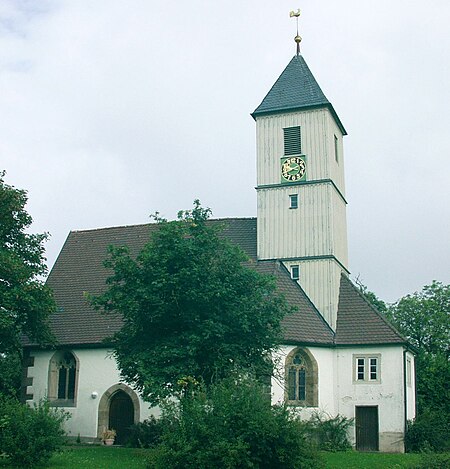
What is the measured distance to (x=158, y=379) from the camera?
25047mm

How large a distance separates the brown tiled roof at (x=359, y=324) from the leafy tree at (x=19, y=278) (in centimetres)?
1273

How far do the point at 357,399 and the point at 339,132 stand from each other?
1387cm

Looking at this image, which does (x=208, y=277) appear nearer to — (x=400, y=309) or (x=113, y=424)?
(x=113, y=424)

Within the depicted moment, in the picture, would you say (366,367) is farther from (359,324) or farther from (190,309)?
(190,309)

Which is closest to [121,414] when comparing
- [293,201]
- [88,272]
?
[88,272]

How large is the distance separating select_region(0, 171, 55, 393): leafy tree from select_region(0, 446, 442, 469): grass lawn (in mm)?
5417

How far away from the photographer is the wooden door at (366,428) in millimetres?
33375

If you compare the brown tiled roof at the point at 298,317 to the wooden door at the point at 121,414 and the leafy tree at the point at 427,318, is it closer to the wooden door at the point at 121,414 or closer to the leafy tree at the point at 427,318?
the wooden door at the point at 121,414

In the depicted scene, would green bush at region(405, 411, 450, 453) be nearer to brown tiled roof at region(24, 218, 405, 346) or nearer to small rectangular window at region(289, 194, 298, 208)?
brown tiled roof at region(24, 218, 405, 346)

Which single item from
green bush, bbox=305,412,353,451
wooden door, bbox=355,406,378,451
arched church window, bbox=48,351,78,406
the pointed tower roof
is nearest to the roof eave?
the pointed tower roof

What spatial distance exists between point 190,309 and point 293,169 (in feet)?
44.0

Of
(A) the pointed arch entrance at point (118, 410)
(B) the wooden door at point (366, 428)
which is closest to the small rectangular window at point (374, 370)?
(B) the wooden door at point (366, 428)

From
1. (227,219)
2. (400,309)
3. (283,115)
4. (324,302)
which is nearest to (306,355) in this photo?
(324,302)

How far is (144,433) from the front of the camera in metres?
31.6
